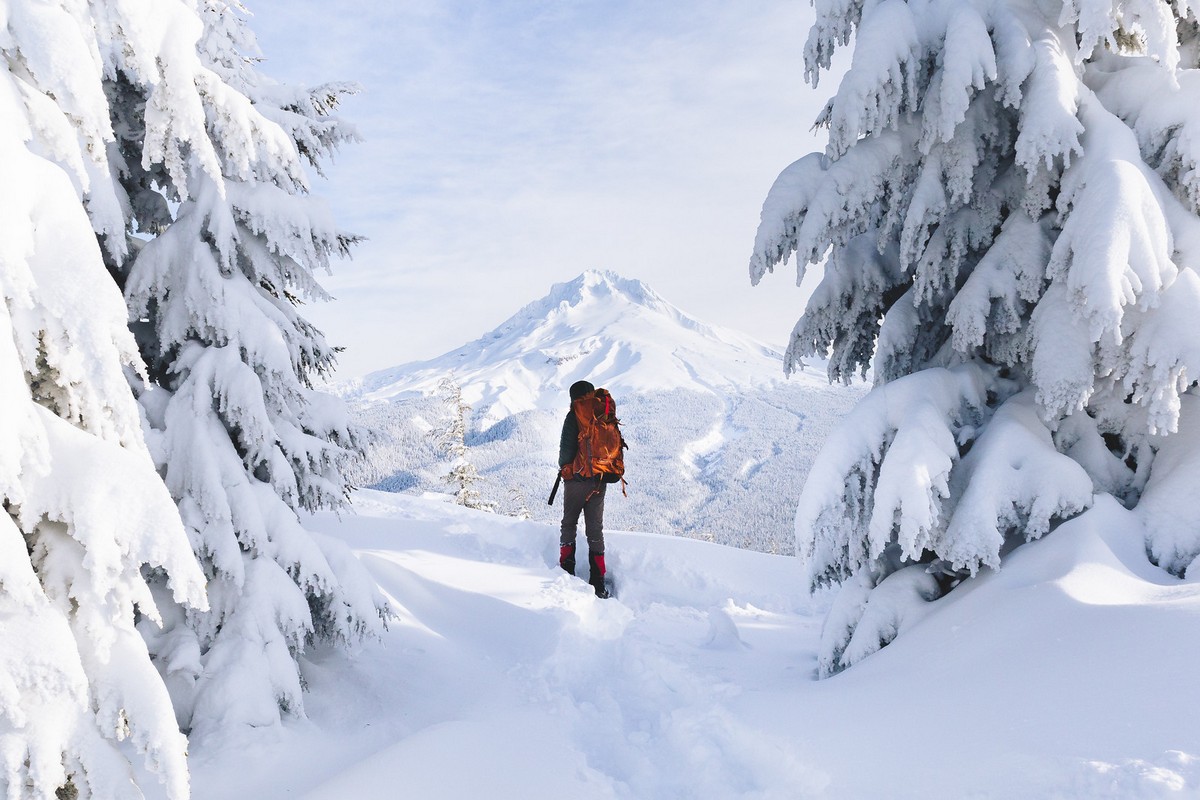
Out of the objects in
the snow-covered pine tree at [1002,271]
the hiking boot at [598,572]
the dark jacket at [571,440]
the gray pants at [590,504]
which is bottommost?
the hiking boot at [598,572]

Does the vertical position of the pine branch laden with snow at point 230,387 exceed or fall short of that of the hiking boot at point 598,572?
it exceeds it

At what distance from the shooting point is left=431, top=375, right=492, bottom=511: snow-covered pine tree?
23750mm

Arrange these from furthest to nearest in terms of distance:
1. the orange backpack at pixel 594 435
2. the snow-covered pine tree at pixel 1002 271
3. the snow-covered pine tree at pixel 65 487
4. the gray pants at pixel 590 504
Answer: the gray pants at pixel 590 504
the orange backpack at pixel 594 435
the snow-covered pine tree at pixel 1002 271
the snow-covered pine tree at pixel 65 487

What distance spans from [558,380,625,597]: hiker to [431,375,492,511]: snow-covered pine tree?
14754 mm

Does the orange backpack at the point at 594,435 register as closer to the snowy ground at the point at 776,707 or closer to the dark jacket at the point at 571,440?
the dark jacket at the point at 571,440

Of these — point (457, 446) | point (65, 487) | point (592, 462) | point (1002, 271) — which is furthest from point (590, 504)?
point (457, 446)

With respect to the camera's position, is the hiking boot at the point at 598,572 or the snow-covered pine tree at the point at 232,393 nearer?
the snow-covered pine tree at the point at 232,393

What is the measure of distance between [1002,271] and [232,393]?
6012 millimetres

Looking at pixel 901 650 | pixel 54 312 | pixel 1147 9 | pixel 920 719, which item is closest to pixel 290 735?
pixel 54 312

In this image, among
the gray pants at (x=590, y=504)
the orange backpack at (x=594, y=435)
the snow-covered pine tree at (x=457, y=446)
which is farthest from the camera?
the snow-covered pine tree at (x=457, y=446)

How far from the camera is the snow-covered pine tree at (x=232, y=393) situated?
4.46m

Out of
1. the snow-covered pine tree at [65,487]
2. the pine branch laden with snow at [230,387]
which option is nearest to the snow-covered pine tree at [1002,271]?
the pine branch laden with snow at [230,387]

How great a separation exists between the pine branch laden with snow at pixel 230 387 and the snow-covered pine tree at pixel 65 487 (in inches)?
55.0

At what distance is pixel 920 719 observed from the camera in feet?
11.8
